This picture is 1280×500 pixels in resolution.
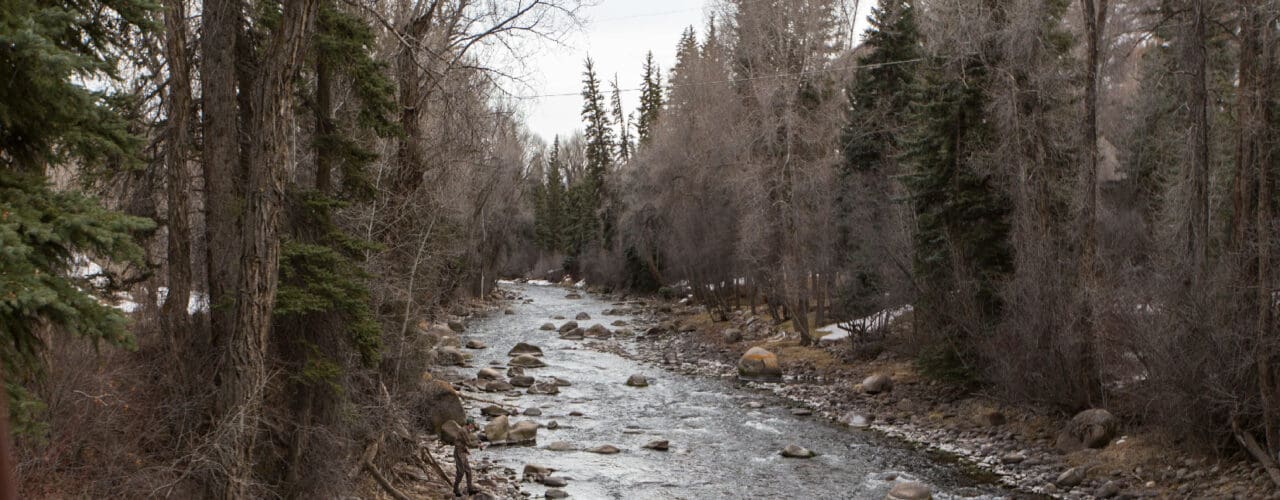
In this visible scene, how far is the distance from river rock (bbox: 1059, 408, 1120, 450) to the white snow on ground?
8.25 m

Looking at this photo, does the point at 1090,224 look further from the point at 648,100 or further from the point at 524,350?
the point at 648,100

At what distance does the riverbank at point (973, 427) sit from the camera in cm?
1255

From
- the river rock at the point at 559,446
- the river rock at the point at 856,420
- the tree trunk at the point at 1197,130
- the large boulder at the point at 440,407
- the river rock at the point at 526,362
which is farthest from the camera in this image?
the river rock at the point at 526,362

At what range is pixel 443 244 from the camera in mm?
15922

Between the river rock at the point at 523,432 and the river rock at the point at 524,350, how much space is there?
33.4 feet

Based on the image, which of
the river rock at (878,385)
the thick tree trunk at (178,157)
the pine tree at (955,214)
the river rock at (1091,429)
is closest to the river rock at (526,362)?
the river rock at (878,385)

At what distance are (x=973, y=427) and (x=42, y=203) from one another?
15.8 metres

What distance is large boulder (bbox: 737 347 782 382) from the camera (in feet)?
79.5

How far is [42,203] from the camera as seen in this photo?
5.16 m

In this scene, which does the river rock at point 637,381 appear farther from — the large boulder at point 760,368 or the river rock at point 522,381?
the large boulder at point 760,368

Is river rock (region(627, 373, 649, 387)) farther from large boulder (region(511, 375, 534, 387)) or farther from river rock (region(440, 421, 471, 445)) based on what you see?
river rock (region(440, 421, 471, 445))

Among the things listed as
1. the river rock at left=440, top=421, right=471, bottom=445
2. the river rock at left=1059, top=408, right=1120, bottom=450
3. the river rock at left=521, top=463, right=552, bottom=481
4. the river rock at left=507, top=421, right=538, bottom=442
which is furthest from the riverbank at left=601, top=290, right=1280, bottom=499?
the river rock at left=440, top=421, right=471, bottom=445

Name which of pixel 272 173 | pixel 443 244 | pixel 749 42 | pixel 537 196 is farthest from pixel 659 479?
pixel 537 196

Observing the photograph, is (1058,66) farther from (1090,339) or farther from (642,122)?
(642,122)
